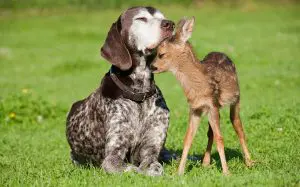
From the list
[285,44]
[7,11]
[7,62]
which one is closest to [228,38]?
[285,44]

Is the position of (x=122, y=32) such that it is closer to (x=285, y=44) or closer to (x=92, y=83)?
(x=92, y=83)

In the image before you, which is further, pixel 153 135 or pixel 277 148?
pixel 277 148

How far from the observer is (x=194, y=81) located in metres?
9.63

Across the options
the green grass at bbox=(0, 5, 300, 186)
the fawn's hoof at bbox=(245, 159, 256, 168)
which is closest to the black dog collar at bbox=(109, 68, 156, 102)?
the green grass at bbox=(0, 5, 300, 186)

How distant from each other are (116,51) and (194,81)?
1.71 meters

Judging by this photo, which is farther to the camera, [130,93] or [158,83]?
[158,83]

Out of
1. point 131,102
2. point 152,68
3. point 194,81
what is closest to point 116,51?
point 131,102

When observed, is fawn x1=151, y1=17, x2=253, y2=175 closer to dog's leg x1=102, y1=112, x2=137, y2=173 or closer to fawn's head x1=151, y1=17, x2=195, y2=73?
fawn's head x1=151, y1=17, x2=195, y2=73

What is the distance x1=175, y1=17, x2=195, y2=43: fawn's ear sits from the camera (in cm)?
938

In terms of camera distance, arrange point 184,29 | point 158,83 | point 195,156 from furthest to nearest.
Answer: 1. point 158,83
2. point 195,156
3. point 184,29

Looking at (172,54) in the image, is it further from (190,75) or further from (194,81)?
(194,81)

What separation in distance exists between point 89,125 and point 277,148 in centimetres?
359

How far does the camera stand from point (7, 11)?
4803cm

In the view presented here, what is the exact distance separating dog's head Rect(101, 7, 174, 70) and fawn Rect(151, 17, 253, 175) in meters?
0.62
